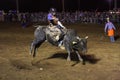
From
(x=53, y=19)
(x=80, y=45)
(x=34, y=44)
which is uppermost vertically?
(x=53, y=19)

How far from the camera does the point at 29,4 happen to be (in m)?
48.2

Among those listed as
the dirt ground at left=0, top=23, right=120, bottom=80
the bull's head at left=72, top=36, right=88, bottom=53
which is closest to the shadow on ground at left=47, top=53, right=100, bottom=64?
the dirt ground at left=0, top=23, right=120, bottom=80


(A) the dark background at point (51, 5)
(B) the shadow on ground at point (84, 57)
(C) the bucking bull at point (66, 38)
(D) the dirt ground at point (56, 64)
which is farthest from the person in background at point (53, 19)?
(A) the dark background at point (51, 5)

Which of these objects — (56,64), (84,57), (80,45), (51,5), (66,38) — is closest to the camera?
(80,45)

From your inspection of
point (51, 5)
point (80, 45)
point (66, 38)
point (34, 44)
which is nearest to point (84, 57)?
point (66, 38)

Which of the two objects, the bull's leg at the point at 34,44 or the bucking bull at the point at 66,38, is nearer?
the bucking bull at the point at 66,38

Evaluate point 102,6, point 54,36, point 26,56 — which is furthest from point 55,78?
point 102,6

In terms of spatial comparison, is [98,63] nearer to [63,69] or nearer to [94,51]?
[63,69]

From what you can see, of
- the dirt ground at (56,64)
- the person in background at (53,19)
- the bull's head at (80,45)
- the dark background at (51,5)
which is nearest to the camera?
the dirt ground at (56,64)

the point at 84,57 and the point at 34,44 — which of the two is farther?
the point at 84,57

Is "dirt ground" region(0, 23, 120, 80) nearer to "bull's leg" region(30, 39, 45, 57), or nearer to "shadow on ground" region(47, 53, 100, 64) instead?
"shadow on ground" region(47, 53, 100, 64)

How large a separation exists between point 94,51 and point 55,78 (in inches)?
219

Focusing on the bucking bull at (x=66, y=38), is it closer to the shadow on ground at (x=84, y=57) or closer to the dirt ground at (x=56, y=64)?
the dirt ground at (x=56, y=64)

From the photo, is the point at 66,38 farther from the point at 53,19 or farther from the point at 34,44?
the point at 34,44
